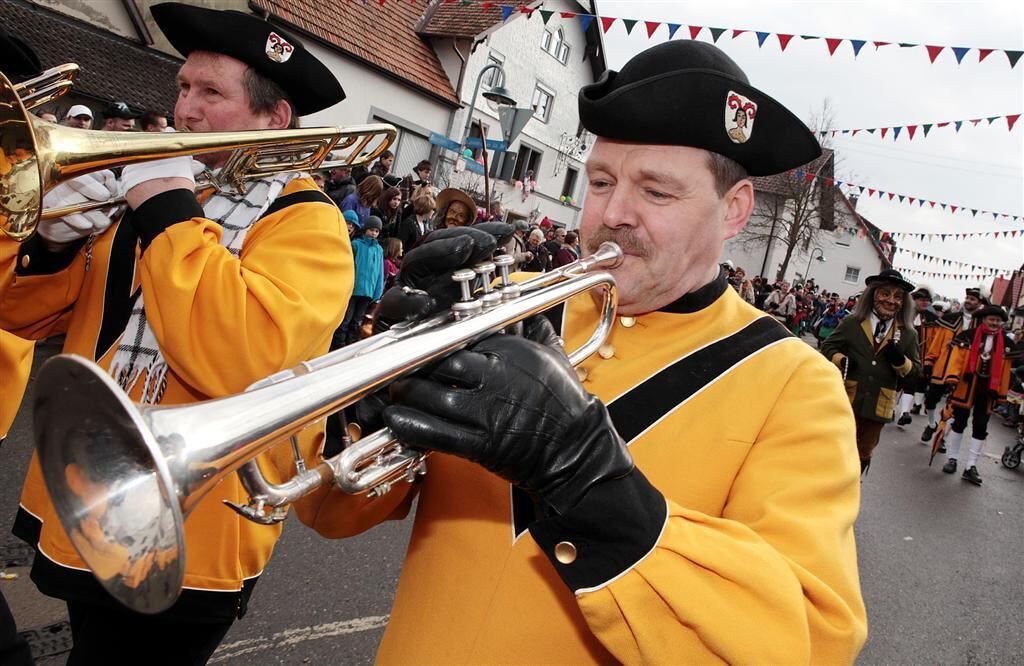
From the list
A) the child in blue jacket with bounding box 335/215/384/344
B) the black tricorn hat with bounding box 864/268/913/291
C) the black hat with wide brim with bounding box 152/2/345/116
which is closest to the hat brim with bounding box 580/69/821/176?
the black hat with wide brim with bounding box 152/2/345/116

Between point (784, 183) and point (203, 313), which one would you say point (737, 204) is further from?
point (784, 183)

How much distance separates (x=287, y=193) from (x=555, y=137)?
22.4m

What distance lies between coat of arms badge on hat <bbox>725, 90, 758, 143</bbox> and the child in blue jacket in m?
5.99

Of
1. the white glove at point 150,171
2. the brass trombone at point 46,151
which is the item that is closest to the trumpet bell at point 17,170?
the brass trombone at point 46,151

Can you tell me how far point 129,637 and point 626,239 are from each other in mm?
1516

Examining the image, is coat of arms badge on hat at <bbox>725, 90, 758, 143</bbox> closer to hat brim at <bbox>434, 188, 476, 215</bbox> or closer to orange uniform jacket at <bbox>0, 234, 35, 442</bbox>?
orange uniform jacket at <bbox>0, 234, 35, 442</bbox>

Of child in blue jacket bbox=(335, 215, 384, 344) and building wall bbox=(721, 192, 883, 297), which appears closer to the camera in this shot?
child in blue jacket bbox=(335, 215, 384, 344)

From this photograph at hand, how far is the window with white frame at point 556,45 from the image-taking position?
2161cm

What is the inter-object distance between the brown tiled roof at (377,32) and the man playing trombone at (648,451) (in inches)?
502

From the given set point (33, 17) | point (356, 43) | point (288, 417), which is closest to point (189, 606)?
point (288, 417)

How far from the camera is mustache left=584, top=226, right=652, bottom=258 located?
1507 mm

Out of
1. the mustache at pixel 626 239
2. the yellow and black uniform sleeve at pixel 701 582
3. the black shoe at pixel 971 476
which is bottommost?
the black shoe at pixel 971 476

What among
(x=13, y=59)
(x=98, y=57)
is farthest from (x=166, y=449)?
(x=98, y=57)

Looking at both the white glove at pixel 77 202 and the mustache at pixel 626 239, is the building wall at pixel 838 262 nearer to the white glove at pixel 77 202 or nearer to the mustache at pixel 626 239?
the mustache at pixel 626 239
